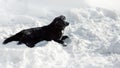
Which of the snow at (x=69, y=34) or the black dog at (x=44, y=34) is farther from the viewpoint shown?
the black dog at (x=44, y=34)

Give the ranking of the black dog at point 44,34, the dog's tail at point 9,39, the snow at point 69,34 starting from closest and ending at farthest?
the snow at point 69,34
the dog's tail at point 9,39
the black dog at point 44,34

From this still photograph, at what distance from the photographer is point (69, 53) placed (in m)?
11.0

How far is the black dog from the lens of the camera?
39.7ft

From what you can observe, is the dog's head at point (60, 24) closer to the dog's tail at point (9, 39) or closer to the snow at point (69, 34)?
the snow at point (69, 34)

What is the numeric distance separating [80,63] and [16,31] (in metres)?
3.40

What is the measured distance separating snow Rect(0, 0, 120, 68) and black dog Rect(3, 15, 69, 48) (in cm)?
29

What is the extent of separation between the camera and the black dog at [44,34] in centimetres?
1209

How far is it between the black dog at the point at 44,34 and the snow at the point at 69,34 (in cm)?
29

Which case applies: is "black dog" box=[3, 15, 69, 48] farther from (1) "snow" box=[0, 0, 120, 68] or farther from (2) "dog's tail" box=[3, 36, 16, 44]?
(1) "snow" box=[0, 0, 120, 68]

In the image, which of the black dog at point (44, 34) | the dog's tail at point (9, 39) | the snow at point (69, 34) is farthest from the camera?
the black dog at point (44, 34)

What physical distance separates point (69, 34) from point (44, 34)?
743 mm

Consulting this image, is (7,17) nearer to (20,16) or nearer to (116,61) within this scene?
(20,16)

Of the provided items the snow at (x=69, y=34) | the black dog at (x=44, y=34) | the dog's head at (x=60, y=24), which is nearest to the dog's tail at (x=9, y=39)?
the black dog at (x=44, y=34)

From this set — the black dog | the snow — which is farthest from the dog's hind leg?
the snow
